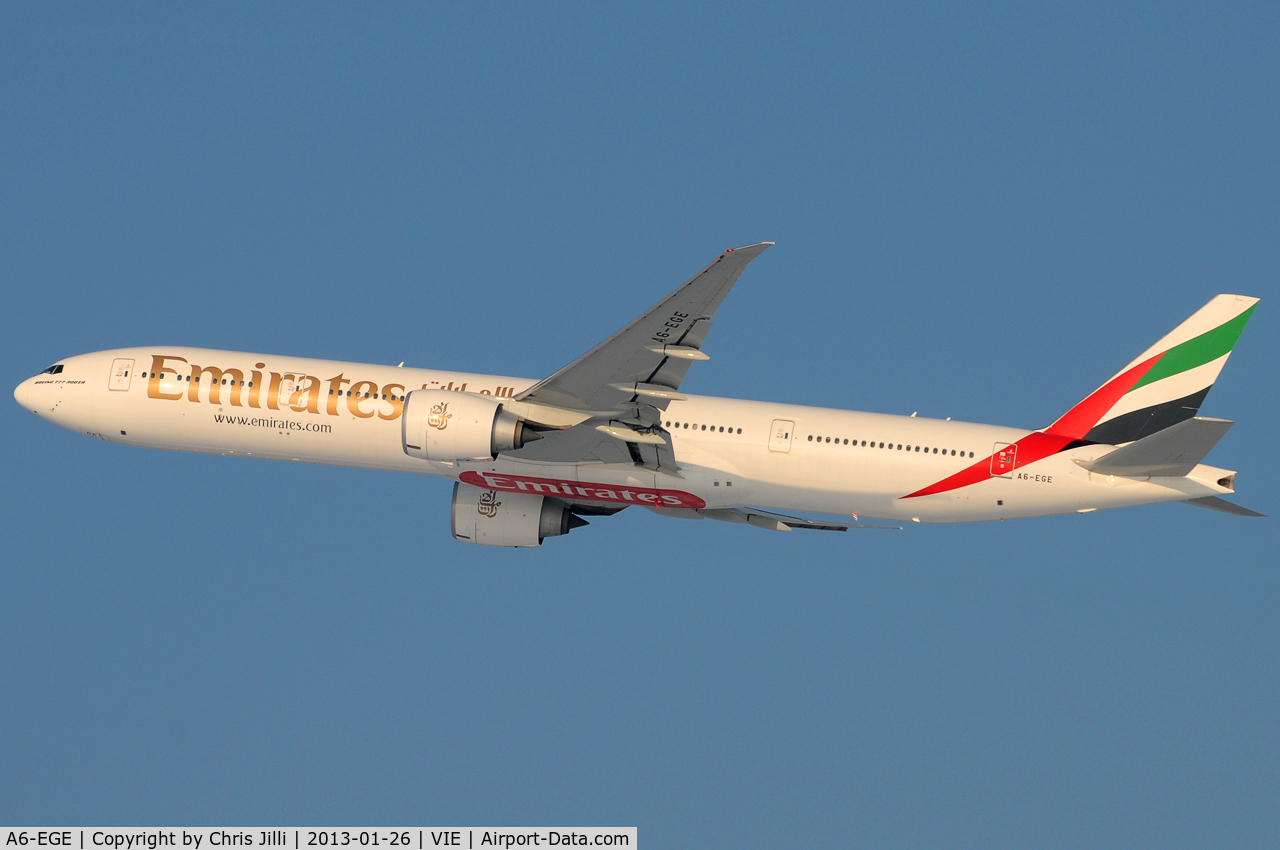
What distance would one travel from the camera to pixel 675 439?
32.9 metres

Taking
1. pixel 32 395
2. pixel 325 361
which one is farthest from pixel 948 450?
pixel 32 395

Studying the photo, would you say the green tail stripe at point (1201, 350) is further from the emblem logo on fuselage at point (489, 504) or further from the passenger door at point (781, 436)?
the emblem logo on fuselage at point (489, 504)

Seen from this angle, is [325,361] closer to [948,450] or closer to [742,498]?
[742,498]

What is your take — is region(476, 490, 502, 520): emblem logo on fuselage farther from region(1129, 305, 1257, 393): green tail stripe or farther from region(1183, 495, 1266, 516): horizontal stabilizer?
region(1183, 495, 1266, 516): horizontal stabilizer

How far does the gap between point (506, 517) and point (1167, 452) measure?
16.3 m

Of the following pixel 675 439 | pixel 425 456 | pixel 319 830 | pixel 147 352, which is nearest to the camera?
pixel 319 830

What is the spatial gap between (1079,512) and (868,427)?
5379 mm

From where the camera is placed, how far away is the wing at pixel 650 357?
26.6 m

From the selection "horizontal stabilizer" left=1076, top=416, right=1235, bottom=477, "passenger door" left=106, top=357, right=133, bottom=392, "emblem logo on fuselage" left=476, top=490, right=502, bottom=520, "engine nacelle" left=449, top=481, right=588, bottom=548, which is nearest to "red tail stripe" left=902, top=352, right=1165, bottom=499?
"horizontal stabilizer" left=1076, top=416, right=1235, bottom=477

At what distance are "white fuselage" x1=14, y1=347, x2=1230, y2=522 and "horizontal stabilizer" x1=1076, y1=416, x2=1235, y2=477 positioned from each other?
1.09 ft

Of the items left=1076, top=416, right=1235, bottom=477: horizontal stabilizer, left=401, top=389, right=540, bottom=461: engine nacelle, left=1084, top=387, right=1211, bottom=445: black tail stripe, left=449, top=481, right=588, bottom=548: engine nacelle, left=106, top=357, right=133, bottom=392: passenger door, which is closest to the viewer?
left=1076, top=416, right=1235, bottom=477: horizontal stabilizer

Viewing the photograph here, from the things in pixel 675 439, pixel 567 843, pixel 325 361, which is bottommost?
pixel 567 843

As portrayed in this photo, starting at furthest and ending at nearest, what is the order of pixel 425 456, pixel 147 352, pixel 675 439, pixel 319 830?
pixel 147 352 → pixel 675 439 → pixel 425 456 → pixel 319 830

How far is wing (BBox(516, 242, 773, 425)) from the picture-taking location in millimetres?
26594
